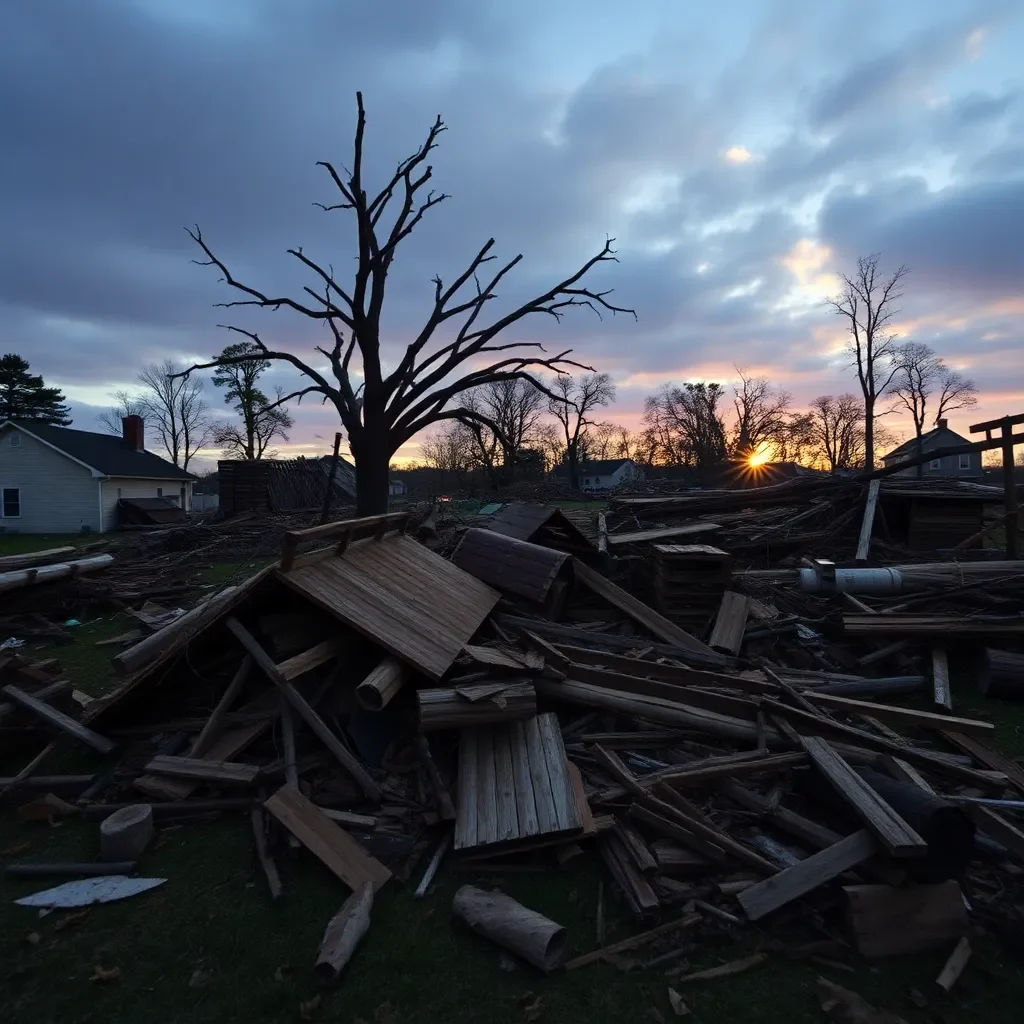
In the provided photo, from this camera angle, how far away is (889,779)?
172 inches

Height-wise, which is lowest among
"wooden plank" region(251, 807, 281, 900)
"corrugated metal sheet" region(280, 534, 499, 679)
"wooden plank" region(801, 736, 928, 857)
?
"wooden plank" region(251, 807, 281, 900)

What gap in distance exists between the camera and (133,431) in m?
38.8

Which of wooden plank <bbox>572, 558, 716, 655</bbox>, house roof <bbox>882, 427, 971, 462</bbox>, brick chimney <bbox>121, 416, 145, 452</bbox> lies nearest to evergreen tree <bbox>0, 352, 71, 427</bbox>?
brick chimney <bbox>121, 416, 145, 452</bbox>

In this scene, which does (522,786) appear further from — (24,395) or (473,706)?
(24,395)

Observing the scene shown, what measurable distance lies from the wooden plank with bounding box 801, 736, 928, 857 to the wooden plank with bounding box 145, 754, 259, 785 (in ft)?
14.3

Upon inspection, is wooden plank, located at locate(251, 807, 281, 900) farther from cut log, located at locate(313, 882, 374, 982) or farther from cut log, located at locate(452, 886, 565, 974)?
cut log, located at locate(452, 886, 565, 974)

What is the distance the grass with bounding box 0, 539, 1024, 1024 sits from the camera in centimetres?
313

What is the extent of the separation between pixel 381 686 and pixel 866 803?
3.45 metres

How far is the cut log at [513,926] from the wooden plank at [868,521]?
9.60m

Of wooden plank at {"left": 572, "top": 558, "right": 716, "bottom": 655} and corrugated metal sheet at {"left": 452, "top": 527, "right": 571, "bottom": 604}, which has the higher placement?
corrugated metal sheet at {"left": 452, "top": 527, "right": 571, "bottom": 604}

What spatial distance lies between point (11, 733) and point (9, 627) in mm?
6144

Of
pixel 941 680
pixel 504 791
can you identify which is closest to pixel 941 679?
pixel 941 680

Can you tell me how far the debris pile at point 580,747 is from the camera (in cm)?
366

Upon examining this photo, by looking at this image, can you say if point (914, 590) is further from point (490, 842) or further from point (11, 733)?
point (11, 733)
